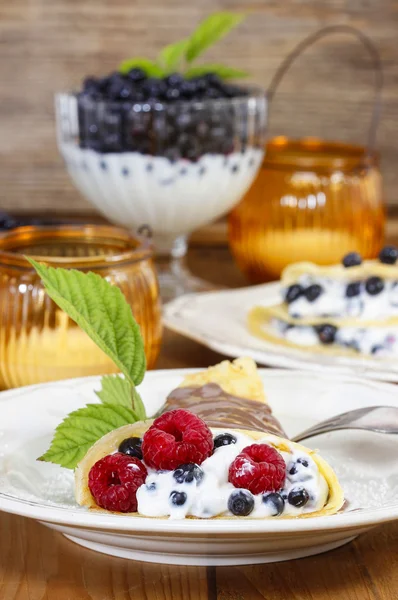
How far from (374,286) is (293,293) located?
4.0 inches

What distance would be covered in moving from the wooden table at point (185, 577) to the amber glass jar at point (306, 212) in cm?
85

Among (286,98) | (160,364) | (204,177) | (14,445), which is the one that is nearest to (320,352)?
(160,364)

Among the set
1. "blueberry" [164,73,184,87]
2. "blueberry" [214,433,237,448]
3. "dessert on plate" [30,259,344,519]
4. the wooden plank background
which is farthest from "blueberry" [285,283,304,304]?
the wooden plank background

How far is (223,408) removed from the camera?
0.86 meters

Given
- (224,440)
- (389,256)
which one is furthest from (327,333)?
(224,440)

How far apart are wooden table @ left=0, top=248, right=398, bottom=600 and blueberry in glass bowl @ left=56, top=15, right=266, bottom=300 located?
767 mm

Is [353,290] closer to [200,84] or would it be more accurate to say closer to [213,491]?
[200,84]

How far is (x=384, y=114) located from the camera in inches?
82.0

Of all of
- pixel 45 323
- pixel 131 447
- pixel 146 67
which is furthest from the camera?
pixel 146 67

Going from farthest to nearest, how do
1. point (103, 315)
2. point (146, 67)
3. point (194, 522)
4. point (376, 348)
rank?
1. point (146, 67)
2. point (376, 348)
3. point (103, 315)
4. point (194, 522)

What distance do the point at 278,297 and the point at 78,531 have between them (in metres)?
0.76

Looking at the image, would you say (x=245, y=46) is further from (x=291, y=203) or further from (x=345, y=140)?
(x=291, y=203)

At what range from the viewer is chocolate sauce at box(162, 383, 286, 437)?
32.5 inches

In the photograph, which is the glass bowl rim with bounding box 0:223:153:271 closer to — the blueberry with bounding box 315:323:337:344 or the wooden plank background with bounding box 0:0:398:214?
the blueberry with bounding box 315:323:337:344
